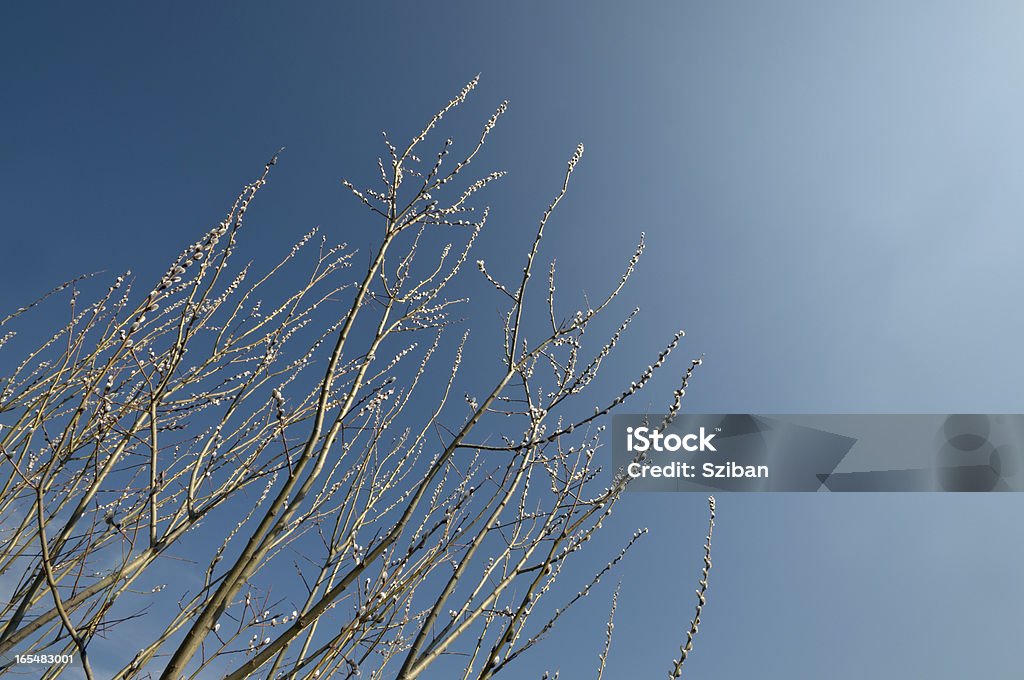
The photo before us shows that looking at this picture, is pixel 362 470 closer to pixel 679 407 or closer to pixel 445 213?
pixel 445 213

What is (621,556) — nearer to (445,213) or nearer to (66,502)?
(445,213)

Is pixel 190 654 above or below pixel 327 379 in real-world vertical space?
below

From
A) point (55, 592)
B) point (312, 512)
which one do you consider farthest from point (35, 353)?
point (55, 592)

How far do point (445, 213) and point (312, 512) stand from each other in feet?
4.17

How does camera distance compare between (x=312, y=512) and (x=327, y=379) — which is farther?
(x=312, y=512)

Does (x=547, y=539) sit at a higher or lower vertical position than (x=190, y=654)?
higher

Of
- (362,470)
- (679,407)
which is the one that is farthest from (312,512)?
(679,407)

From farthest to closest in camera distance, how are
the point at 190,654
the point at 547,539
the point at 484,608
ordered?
the point at 547,539, the point at 484,608, the point at 190,654

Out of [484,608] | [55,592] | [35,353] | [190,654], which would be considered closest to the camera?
[55,592]

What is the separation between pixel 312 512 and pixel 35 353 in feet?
5.34

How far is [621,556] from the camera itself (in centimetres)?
212

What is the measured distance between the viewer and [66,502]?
104 inches

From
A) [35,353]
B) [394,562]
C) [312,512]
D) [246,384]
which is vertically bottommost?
[394,562]

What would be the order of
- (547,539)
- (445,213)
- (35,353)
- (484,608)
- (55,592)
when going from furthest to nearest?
(35,353) → (445,213) → (547,539) → (484,608) → (55,592)
